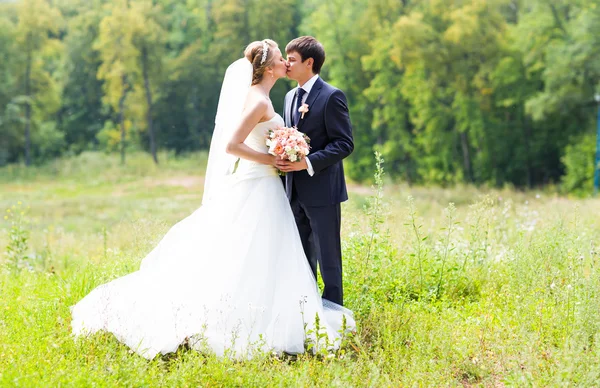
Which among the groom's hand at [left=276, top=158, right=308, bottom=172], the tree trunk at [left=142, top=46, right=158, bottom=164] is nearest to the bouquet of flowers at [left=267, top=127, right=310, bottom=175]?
the groom's hand at [left=276, top=158, right=308, bottom=172]

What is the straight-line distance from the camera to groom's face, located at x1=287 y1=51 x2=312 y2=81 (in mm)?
4945

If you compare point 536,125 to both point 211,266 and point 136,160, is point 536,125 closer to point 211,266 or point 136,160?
point 136,160

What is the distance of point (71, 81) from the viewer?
1732 inches

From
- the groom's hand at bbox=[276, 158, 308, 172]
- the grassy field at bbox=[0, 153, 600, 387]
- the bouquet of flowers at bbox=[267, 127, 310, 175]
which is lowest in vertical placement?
the grassy field at bbox=[0, 153, 600, 387]

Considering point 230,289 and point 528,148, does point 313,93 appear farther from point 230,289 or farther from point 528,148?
point 528,148

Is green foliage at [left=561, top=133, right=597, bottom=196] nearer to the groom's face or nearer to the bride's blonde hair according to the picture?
the groom's face

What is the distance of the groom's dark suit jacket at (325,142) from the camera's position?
490 cm

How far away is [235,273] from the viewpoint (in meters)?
4.76

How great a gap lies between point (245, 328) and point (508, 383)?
1844 millimetres

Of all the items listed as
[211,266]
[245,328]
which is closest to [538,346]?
[245,328]

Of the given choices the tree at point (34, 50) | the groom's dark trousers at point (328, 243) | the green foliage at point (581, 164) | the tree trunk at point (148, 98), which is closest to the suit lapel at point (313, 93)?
the groom's dark trousers at point (328, 243)

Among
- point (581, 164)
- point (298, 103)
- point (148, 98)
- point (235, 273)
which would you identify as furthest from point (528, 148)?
point (235, 273)

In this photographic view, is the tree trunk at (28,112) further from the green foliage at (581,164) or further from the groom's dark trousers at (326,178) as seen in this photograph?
the groom's dark trousers at (326,178)

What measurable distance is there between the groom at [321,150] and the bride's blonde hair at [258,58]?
164mm
